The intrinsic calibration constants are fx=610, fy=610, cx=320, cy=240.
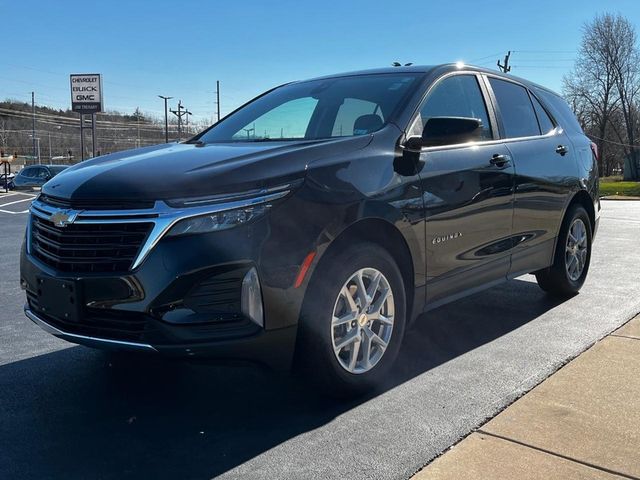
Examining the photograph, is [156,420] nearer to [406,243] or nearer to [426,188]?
[406,243]

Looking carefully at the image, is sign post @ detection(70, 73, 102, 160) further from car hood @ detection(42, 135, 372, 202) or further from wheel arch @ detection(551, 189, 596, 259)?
car hood @ detection(42, 135, 372, 202)

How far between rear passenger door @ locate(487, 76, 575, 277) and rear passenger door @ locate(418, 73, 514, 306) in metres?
0.17

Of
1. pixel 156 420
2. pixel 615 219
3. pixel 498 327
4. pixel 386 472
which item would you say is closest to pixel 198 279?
pixel 156 420

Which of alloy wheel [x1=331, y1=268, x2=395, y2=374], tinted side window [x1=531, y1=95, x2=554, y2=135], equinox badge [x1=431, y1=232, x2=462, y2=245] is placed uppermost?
tinted side window [x1=531, y1=95, x2=554, y2=135]

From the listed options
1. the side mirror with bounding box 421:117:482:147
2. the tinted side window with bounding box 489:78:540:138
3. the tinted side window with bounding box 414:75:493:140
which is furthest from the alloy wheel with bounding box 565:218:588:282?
the side mirror with bounding box 421:117:482:147

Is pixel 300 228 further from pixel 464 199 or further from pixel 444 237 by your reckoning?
pixel 464 199

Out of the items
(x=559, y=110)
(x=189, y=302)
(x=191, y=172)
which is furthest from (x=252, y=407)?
(x=559, y=110)

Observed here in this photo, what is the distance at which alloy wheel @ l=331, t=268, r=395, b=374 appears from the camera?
309 centimetres

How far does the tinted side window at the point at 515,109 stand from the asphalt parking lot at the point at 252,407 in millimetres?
1471

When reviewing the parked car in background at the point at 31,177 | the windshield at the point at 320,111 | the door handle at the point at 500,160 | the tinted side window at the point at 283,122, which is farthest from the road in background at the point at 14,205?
the door handle at the point at 500,160

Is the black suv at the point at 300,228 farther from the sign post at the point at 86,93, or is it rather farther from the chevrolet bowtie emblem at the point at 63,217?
the sign post at the point at 86,93

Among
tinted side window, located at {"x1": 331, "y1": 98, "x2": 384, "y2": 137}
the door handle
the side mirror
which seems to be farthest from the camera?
the door handle

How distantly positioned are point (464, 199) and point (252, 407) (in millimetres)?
1798

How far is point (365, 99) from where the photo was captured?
4000 millimetres
